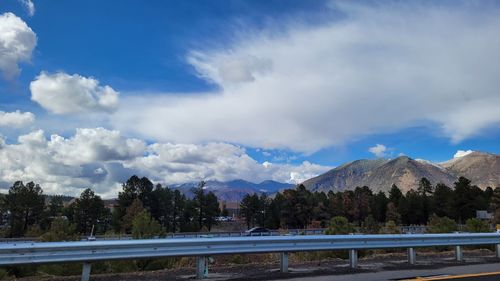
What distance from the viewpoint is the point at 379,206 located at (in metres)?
100

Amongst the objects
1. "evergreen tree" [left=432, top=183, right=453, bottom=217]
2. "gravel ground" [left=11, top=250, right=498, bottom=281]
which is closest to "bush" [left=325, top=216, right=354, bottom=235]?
"gravel ground" [left=11, top=250, right=498, bottom=281]

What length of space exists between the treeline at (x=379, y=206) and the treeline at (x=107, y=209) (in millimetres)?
18555

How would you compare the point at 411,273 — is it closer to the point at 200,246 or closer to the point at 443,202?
the point at 200,246

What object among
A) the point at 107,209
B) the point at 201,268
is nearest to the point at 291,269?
the point at 201,268

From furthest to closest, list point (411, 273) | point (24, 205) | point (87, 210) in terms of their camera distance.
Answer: point (87, 210) → point (24, 205) → point (411, 273)

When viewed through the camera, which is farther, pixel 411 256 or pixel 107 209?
pixel 107 209

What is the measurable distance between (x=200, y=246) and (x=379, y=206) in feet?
323

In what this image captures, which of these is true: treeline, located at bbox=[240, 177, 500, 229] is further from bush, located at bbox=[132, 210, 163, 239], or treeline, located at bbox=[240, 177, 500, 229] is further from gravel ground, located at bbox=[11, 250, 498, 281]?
gravel ground, located at bbox=[11, 250, 498, 281]

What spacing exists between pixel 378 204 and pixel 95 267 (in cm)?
9803

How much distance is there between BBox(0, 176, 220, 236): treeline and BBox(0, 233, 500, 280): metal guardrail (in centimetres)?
4366

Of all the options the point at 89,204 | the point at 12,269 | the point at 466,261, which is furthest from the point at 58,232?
the point at 89,204

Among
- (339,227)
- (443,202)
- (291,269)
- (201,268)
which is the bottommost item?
(291,269)

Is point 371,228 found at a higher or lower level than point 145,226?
lower

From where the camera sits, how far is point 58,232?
15.4 meters
